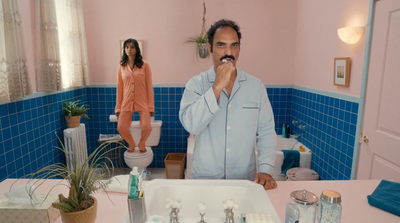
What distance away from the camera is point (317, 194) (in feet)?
3.89

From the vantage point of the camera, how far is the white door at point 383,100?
1794mm

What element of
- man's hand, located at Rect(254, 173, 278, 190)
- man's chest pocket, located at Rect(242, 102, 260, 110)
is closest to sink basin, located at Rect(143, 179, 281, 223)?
Answer: man's hand, located at Rect(254, 173, 278, 190)

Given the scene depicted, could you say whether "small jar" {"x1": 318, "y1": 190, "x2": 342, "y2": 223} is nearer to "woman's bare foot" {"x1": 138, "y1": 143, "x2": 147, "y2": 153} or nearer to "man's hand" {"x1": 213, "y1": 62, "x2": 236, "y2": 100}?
"man's hand" {"x1": 213, "y1": 62, "x2": 236, "y2": 100}

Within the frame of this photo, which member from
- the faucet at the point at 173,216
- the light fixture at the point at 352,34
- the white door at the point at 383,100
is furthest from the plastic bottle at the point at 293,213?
the light fixture at the point at 352,34

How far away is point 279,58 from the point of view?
361cm

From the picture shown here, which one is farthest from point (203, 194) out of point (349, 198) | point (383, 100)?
point (383, 100)

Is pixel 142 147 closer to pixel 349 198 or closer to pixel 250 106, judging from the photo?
pixel 250 106

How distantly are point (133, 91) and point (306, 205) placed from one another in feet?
8.50

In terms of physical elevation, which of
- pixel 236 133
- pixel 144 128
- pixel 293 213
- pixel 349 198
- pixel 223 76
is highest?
pixel 223 76

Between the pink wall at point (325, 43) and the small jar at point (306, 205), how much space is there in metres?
1.71

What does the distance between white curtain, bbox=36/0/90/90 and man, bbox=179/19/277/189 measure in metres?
1.83

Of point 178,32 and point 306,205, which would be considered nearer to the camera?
point 306,205

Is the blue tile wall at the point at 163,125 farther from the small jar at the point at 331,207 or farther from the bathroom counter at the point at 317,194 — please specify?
the small jar at the point at 331,207

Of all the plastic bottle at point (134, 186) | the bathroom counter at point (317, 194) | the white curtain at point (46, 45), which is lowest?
the bathroom counter at point (317, 194)
